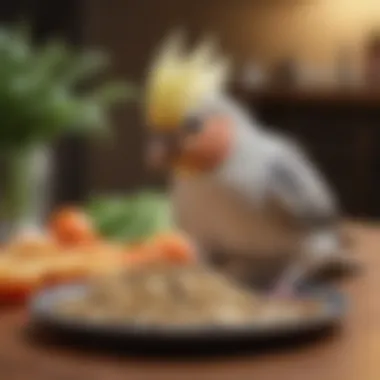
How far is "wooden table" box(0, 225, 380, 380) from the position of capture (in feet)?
2.37

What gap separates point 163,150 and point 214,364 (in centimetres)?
40

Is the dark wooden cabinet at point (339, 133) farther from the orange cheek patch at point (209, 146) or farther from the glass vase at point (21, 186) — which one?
the orange cheek patch at point (209, 146)

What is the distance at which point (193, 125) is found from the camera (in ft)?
3.68

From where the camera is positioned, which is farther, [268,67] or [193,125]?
[268,67]

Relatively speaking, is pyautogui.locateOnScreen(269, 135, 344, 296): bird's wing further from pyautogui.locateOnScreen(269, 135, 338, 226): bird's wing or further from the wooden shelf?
the wooden shelf

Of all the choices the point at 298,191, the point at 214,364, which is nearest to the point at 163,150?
the point at 298,191

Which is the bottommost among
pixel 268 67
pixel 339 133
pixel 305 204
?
pixel 305 204

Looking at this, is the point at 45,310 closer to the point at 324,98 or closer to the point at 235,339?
the point at 235,339

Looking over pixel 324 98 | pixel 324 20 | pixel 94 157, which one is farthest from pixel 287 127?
pixel 94 157

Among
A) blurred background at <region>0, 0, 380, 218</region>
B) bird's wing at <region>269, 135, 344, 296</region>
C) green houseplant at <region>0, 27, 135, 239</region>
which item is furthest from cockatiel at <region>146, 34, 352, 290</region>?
blurred background at <region>0, 0, 380, 218</region>

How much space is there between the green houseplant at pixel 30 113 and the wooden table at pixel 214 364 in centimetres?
40

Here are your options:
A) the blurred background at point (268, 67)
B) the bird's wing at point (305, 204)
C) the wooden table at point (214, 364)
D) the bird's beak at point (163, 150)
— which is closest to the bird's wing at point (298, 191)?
the bird's wing at point (305, 204)

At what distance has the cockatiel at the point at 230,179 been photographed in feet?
3.52

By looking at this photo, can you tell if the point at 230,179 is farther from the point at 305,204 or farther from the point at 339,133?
the point at 339,133
